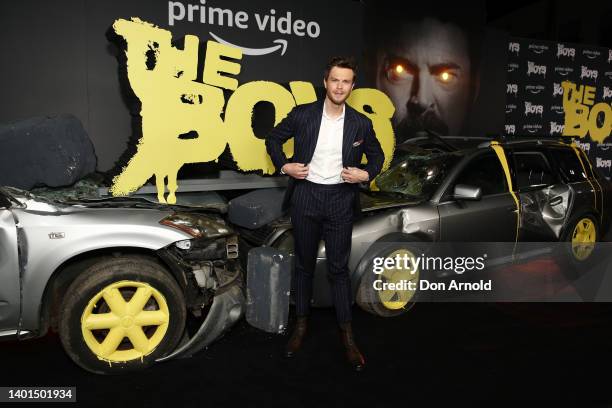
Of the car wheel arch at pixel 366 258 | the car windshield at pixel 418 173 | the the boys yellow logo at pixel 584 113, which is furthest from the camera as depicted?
the the boys yellow logo at pixel 584 113

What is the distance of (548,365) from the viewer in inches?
143

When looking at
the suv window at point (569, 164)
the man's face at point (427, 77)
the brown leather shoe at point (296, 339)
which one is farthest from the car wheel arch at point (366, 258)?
the man's face at point (427, 77)

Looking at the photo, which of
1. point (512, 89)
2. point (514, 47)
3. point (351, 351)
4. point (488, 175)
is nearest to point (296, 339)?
point (351, 351)

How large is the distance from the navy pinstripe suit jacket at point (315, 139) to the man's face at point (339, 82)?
0.59 ft

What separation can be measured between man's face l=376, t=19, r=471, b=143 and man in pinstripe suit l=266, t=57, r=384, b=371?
5.28 m

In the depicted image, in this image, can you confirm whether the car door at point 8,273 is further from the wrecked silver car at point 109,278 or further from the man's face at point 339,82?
the man's face at point 339,82

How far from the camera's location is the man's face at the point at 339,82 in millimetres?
3334

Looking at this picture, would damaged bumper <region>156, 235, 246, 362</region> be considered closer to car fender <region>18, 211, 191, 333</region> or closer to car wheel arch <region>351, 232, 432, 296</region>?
car fender <region>18, 211, 191, 333</region>

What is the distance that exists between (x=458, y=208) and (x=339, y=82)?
188 centimetres

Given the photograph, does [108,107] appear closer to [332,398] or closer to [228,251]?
[228,251]

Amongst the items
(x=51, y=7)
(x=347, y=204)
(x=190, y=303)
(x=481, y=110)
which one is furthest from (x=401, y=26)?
(x=190, y=303)

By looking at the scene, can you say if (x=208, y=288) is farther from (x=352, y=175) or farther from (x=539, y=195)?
(x=539, y=195)

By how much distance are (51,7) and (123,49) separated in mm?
948

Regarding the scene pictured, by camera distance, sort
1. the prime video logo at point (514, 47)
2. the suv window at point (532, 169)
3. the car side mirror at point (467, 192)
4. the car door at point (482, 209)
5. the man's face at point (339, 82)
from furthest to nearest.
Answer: the prime video logo at point (514, 47) → the suv window at point (532, 169) → the car door at point (482, 209) → the car side mirror at point (467, 192) → the man's face at point (339, 82)
